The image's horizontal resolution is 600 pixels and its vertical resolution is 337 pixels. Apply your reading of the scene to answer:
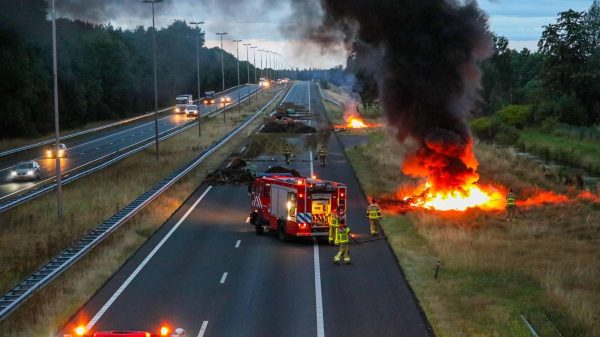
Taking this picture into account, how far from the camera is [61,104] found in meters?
104

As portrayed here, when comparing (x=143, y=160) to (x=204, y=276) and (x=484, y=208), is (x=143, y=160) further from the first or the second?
(x=204, y=276)

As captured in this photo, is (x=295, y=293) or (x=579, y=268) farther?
(x=579, y=268)

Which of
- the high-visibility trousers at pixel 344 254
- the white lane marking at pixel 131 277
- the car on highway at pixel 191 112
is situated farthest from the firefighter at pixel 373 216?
the car on highway at pixel 191 112

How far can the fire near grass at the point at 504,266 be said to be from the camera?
859 inches

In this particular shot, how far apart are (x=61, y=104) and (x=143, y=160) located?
1622 inches

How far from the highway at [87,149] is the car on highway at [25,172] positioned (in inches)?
19.3

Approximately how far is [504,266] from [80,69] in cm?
9525

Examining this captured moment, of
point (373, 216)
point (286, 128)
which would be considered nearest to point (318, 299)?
point (373, 216)

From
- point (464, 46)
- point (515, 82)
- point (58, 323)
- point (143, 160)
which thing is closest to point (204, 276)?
point (58, 323)

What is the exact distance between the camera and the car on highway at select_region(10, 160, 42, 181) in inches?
2221

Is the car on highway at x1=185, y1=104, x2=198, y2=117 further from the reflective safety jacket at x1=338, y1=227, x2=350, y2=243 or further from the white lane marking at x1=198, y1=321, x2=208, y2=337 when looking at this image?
the white lane marking at x1=198, y1=321, x2=208, y2=337

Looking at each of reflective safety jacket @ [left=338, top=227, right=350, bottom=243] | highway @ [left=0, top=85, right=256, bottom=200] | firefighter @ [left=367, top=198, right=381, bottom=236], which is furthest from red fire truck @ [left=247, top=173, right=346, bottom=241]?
highway @ [left=0, top=85, right=256, bottom=200]

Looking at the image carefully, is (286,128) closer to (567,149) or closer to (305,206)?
(567,149)

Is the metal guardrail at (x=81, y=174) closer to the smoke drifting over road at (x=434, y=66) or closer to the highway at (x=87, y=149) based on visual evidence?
the highway at (x=87, y=149)
